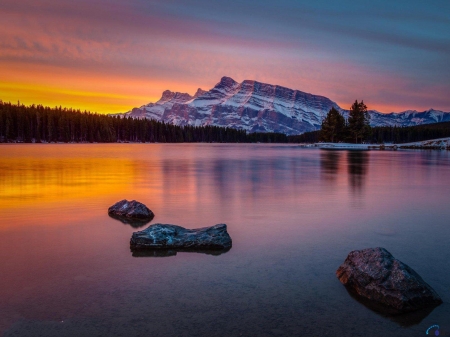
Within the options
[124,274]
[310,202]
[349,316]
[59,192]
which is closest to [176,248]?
[124,274]

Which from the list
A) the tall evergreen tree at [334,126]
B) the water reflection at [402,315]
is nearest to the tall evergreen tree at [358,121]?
the tall evergreen tree at [334,126]

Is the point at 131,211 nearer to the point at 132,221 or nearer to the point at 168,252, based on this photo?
the point at 132,221

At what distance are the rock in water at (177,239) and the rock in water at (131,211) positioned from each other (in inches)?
132

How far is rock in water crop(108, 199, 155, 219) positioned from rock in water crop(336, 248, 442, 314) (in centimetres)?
774

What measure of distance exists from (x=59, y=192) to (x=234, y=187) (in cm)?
945

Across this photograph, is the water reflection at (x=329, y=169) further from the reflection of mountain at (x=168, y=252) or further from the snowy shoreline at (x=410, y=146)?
the snowy shoreline at (x=410, y=146)

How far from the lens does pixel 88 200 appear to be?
1672 centimetres

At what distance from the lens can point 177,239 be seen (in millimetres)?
9695

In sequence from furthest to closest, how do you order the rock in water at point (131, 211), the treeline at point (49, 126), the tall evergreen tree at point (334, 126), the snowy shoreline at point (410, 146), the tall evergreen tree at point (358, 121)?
1. the treeline at point (49, 126)
2. the tall evergreen tree at point (334, 126)
3. the tall evergreen tree at point (358, 121)
4. the snowy shoreline at point (410, 146)
5. the rock in water at point (131, 211)

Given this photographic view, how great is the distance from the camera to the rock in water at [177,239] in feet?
31.4

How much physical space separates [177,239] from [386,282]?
5166 millimetres

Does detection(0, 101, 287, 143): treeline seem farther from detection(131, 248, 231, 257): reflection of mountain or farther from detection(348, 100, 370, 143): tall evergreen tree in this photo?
detection(131, 248, 231, 257): reflection of mountain

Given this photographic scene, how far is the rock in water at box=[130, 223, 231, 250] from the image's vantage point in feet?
31.4

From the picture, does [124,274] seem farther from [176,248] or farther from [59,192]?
[59,192]
